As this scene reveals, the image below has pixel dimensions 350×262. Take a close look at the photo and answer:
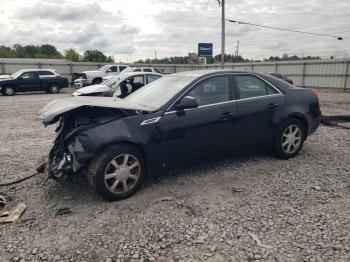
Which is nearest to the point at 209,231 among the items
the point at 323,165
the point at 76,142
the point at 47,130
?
the point at 76,142

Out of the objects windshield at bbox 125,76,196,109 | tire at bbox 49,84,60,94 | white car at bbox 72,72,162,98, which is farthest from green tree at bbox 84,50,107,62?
windshield at bbox 125,76,196,109

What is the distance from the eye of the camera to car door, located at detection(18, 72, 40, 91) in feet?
68.1

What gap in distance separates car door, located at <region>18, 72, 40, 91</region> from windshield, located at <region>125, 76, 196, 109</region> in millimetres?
18473

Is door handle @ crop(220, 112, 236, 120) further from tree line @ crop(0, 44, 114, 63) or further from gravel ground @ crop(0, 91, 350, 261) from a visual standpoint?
tree line @ crop(0, 44, 114, 63)

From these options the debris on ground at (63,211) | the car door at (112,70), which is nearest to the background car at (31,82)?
the car door at (112,70)

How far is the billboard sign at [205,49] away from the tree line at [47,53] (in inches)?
1752

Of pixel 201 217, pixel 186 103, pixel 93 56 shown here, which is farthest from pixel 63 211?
pixel 93 56

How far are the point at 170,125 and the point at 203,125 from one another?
52 cm

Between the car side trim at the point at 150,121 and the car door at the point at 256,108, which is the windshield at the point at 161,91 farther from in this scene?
the car door at the point at 256,108

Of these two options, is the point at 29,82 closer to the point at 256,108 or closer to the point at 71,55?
the point at 256,108

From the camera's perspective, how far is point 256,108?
16.1ft

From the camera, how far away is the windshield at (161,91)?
14.5ft

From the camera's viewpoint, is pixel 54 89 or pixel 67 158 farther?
pixel 54 89

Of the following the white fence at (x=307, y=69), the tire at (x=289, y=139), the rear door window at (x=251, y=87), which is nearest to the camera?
the rear door window at (x=251, y=87)
